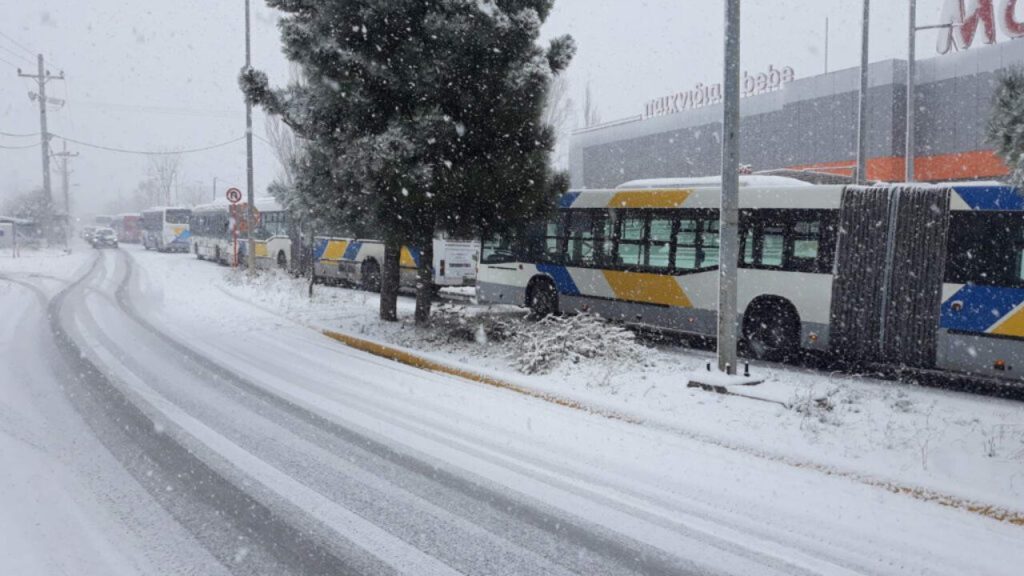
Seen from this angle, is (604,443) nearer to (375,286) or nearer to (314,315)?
(314,315)

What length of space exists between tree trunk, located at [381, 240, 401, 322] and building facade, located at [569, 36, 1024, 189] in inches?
375

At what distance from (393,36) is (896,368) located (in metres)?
9.51

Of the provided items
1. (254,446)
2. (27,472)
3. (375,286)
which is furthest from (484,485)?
(375,286)

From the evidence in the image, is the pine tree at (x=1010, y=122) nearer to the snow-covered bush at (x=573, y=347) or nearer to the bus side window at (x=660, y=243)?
the snow-covered bush at (x=573, y=347)

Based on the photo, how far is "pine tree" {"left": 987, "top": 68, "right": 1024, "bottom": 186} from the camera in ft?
19.8

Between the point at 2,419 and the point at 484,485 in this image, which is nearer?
the point at 484,485

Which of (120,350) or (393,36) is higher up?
(393,36)

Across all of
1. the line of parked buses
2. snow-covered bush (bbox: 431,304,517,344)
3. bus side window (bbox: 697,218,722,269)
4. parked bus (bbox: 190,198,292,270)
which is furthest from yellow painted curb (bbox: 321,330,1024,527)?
parked bus (bbox: 190,198,292,270)

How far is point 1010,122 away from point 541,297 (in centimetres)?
1039

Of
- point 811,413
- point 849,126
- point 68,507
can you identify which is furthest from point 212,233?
point 811,413

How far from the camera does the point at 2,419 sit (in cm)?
727

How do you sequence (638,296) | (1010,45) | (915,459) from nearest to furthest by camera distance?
(915,459), (638,296), (1010,45)

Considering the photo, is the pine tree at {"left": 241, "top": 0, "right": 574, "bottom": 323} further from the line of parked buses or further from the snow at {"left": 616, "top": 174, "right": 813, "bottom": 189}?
the snow at {"left": 616, "top": 174, "right": 813, "bottom": 189}

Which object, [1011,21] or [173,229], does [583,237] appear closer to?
[1011,21]
